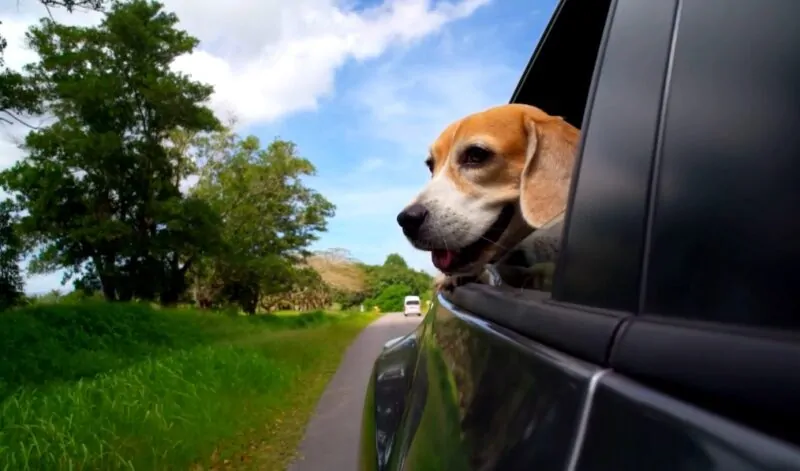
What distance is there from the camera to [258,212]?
128ft

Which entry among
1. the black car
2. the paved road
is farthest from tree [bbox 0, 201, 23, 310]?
the black car

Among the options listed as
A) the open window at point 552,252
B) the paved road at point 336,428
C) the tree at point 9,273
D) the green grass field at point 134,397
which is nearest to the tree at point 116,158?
the tree at point 9,273

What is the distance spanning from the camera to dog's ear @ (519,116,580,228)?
2275 mm

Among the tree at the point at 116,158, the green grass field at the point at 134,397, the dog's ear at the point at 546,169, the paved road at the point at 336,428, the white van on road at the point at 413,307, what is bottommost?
the paved road at the point at 336,428

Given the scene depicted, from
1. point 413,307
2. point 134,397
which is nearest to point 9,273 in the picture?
point 134,397

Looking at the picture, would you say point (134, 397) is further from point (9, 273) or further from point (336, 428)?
point (9, 273)

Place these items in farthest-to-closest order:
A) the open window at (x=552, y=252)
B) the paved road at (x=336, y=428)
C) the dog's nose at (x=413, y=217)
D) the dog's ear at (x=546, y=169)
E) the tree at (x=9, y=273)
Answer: the tree at (x=9, y=273) < the paved road at (x=336, y=428) < the dog's nose at (x=413, y=217) < the dog's ear at (x=546, y=169) < the open window at (x=552, y=252)

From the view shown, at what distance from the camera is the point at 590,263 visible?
104 centimetres

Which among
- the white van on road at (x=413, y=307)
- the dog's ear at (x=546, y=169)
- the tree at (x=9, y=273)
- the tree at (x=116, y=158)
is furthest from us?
the white van on road at (x=413, y=307)

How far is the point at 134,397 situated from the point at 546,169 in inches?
205

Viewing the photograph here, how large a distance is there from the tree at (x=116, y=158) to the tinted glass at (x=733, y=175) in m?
26.7

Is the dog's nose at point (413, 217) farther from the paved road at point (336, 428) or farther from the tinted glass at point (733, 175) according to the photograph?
the paved road at point (336, 428)

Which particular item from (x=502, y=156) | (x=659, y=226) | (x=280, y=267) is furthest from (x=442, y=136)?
(x=280, y=267)

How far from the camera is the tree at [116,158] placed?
25.5 metres
